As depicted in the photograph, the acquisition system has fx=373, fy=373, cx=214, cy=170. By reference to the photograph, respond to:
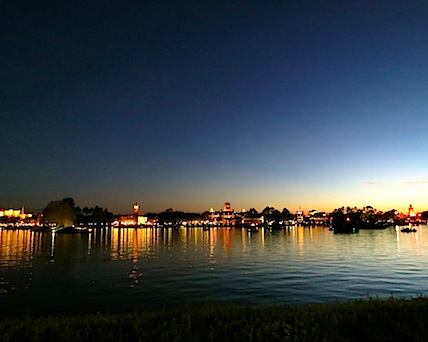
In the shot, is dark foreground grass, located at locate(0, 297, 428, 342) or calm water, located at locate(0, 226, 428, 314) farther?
calm water, located at locate(0, 226, 428, 314)

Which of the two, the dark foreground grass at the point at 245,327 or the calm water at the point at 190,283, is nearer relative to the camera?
the dark foreground grass at the point at 245,327

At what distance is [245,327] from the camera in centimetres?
1141

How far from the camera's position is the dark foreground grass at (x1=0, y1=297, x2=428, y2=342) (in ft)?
35.2

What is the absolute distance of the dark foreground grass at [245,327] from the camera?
10.7 m

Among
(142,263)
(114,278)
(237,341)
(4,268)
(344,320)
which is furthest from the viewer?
(142,263)

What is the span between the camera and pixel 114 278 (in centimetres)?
4181

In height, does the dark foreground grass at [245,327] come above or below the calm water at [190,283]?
above

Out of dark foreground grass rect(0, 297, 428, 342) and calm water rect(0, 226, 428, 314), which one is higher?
dark foreground grass rect(0, 297, 428, 342)

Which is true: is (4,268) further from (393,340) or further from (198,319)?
(393,340)

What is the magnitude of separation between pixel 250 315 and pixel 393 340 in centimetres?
474

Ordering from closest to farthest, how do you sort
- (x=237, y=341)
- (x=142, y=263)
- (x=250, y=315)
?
1. (x=237, y=341)
2. (x=250, y=315)
3. (x=142, y=263)

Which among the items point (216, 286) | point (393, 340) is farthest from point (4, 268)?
point (393, 340)

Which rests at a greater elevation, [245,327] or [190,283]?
[245,327]

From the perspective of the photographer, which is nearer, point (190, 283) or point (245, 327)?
point (245, 327)
